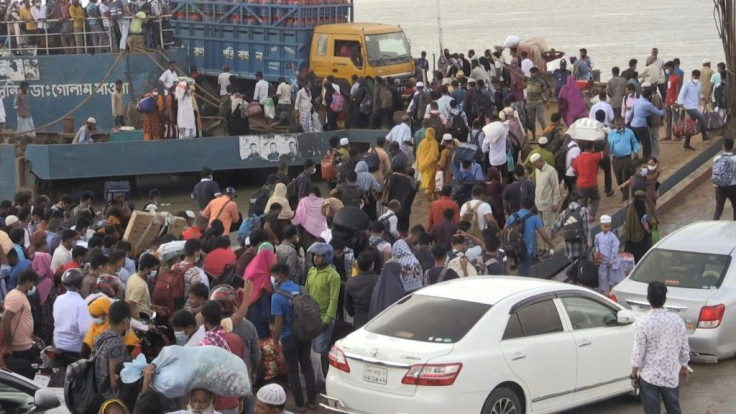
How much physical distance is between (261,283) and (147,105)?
13345 millimetres

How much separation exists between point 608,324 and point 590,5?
14574 centimetres

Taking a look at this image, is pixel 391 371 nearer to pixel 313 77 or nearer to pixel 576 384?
pixel 576 384

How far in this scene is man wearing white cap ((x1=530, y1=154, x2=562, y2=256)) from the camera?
48.9ft

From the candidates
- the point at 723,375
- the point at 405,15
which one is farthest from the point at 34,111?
the point at 405,15

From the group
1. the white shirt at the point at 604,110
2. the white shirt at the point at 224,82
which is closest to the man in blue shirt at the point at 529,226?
the white shirt at the point at 604,110

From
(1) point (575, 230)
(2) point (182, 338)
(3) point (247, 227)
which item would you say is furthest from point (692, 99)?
(2) point (182, 338)

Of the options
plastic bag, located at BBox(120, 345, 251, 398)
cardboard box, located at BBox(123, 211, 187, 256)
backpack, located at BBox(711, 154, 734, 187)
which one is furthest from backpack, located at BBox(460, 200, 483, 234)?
plastic bag, located at BBox(120, 345, 251, 398)

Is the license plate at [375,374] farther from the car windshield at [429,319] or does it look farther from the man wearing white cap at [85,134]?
the man wearing white cap at [85,134]

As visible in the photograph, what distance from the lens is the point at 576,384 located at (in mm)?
9383

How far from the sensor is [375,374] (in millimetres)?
8727

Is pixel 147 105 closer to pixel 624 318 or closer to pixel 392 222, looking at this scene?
pixel 392 222

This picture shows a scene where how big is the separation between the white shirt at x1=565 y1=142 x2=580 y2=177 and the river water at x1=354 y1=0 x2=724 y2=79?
37.3 meters

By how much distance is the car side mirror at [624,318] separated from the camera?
9.77m

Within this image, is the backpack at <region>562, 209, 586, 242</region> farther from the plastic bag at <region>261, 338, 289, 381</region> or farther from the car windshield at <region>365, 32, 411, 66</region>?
the car windshield at <region>365, 32, 411, 66</region>
